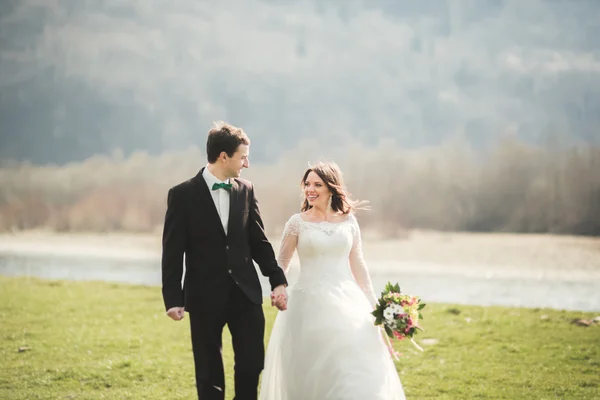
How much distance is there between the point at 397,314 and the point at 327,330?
0.61m

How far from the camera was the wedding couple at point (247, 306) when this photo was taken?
4801 mm

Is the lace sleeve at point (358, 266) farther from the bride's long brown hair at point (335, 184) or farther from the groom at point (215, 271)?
the groom at point (215, 271)

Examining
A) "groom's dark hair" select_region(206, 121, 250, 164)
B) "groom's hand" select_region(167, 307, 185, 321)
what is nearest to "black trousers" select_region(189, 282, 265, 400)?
"groom's hand" select_region(167, 307, 185, 321)

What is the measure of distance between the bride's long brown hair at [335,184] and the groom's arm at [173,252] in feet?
4.92

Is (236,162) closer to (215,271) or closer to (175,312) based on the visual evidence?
(215,271)

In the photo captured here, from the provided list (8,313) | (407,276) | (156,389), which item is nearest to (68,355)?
(156,389)

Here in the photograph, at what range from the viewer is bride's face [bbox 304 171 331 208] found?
5.79 metres

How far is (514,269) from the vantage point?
49094 mm

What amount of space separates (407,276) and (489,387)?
117 feet

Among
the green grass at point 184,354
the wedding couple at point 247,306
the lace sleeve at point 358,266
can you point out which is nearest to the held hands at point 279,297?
the wedding couple at point 247,306

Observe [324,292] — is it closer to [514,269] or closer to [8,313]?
[8,313]

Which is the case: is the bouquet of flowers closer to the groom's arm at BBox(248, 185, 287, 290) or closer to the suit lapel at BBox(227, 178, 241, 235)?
the groom's arm at BBox(248, 185, 287, 290)

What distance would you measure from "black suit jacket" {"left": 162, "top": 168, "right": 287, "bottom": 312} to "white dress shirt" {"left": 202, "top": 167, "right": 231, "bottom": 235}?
0.20 feet

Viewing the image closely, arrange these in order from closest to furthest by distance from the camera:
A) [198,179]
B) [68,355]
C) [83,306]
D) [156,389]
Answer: [198,179] < [156,389] < [68,355] < [83,306]
